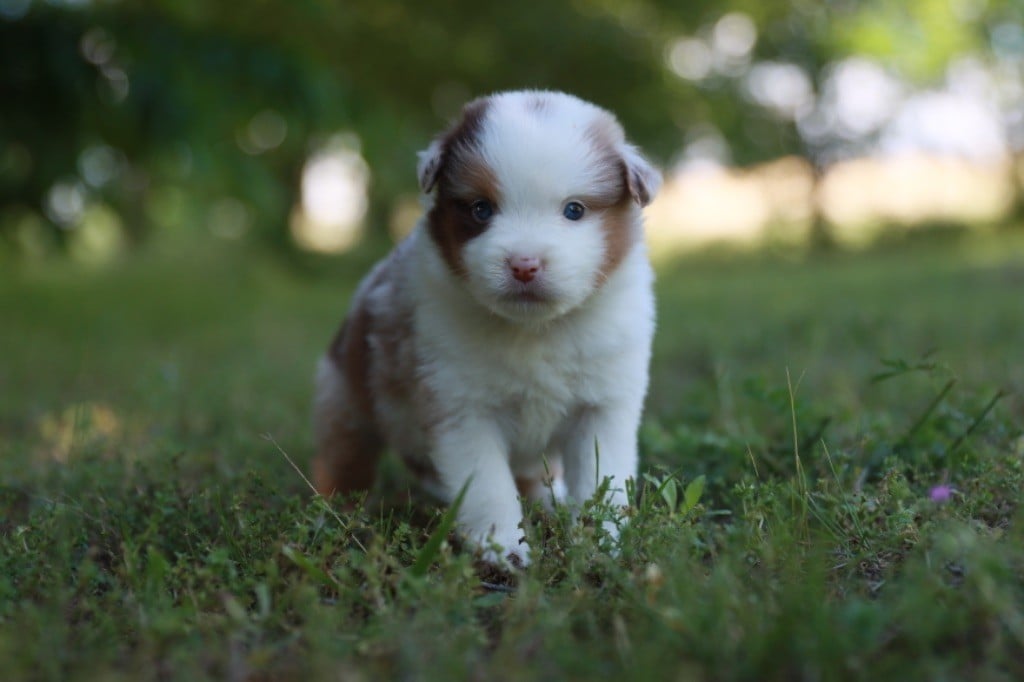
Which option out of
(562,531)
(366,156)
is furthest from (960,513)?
(366,156)

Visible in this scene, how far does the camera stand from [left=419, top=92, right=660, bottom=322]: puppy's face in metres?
2.99

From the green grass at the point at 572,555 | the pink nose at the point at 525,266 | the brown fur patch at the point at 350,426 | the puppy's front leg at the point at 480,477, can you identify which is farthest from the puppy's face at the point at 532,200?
the brown fur patch at the point at 350,426

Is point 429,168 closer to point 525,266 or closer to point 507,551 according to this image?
point 525,266

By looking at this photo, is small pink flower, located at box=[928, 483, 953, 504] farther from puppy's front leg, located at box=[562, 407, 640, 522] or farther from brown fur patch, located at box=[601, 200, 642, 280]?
brown fur patch, located at box=[601, 200, 642, 280]

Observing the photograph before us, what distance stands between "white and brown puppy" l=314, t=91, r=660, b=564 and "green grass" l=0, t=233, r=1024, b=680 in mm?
237

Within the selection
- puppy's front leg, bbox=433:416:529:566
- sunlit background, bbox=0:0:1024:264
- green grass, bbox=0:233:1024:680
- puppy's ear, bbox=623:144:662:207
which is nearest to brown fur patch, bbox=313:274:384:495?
green grass, bbox=0:233:1024:680

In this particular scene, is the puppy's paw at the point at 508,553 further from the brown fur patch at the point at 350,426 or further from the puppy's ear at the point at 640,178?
the puppy's ear at the point at 640,178

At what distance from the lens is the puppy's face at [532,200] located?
2.99 metres

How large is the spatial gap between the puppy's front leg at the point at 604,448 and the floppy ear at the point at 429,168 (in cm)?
96

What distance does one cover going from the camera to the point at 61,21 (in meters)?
8.67

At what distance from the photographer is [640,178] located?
3.33m

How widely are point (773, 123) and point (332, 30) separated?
9.68m

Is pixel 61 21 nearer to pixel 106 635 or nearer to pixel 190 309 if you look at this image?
pixel 190 309

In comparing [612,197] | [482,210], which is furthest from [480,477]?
[612,197]
